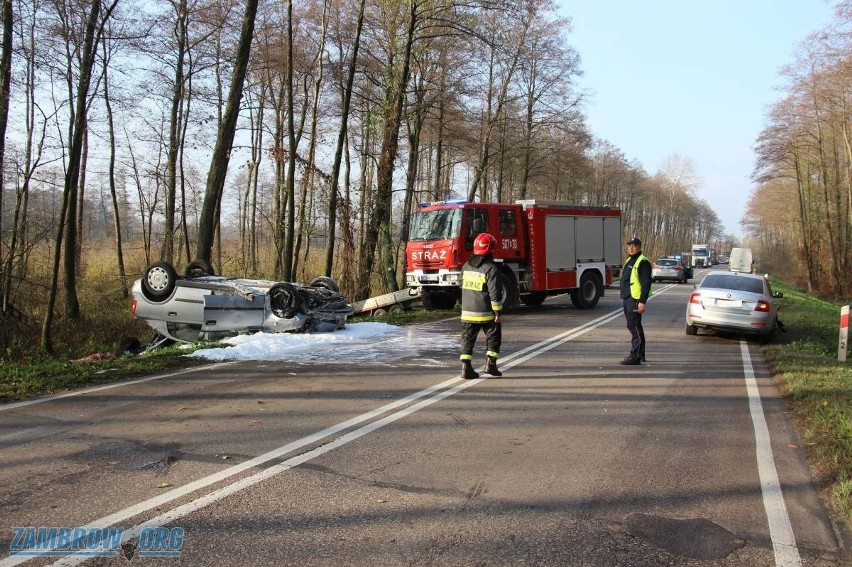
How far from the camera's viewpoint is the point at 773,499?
414cm

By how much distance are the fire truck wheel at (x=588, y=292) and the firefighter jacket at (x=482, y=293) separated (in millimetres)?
11233

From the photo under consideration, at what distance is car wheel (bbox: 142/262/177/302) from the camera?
1059 cm

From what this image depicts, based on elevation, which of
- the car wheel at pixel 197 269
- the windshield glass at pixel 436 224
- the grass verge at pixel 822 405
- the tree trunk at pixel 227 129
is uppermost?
the tree trunk at pixel 227 129

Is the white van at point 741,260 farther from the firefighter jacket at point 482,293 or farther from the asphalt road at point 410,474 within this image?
the firefighter jacket at point 482,293

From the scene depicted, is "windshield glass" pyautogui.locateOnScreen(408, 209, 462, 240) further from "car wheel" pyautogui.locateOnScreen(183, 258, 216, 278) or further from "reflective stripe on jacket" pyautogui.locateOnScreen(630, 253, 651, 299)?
"reflective stripe on jacket" pyautogui.locateOnScreen(630, 253, 651, 299)

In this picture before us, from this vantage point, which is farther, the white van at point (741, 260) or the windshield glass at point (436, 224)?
the white van at point (741, 260)

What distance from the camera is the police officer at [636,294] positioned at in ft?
29.7

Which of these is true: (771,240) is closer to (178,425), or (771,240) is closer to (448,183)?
(448,183)

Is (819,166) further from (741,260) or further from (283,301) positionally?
(283,301)

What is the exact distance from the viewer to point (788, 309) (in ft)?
65.5

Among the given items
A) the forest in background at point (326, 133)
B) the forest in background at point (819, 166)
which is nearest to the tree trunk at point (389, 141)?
the forest in background at point (326, 133)

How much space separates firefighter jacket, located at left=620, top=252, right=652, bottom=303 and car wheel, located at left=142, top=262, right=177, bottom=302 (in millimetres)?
7893

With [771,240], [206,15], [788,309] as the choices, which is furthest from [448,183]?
[771,240]

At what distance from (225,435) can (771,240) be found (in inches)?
4124
